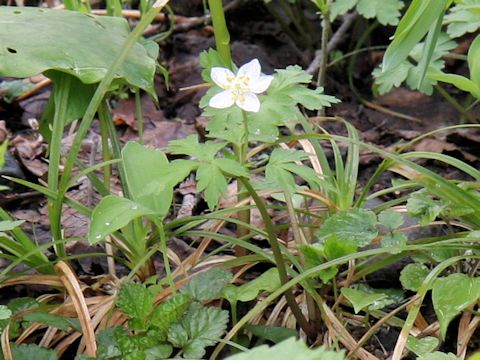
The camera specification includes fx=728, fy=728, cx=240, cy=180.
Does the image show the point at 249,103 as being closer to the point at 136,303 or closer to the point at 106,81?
the point at 106,81

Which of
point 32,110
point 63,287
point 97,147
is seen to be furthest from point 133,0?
point 63,287

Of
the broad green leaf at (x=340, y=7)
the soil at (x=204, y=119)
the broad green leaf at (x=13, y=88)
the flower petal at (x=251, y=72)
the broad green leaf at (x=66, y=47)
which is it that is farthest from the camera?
the broad green leaf at (x=13, y=88)

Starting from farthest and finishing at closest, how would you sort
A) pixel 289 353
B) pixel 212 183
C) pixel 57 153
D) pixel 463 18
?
1. pixel 463 18
2. pixel 57 153
3. pixel 212 183
4. pixel 289 353

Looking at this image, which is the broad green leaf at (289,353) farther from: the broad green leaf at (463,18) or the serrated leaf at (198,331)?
the broad green leaf at (463,18)

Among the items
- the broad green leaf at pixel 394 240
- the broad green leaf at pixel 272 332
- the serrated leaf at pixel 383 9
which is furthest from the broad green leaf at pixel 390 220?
the serrated leaf at pixel 383 9

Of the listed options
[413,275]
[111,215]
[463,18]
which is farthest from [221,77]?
[463,18]
